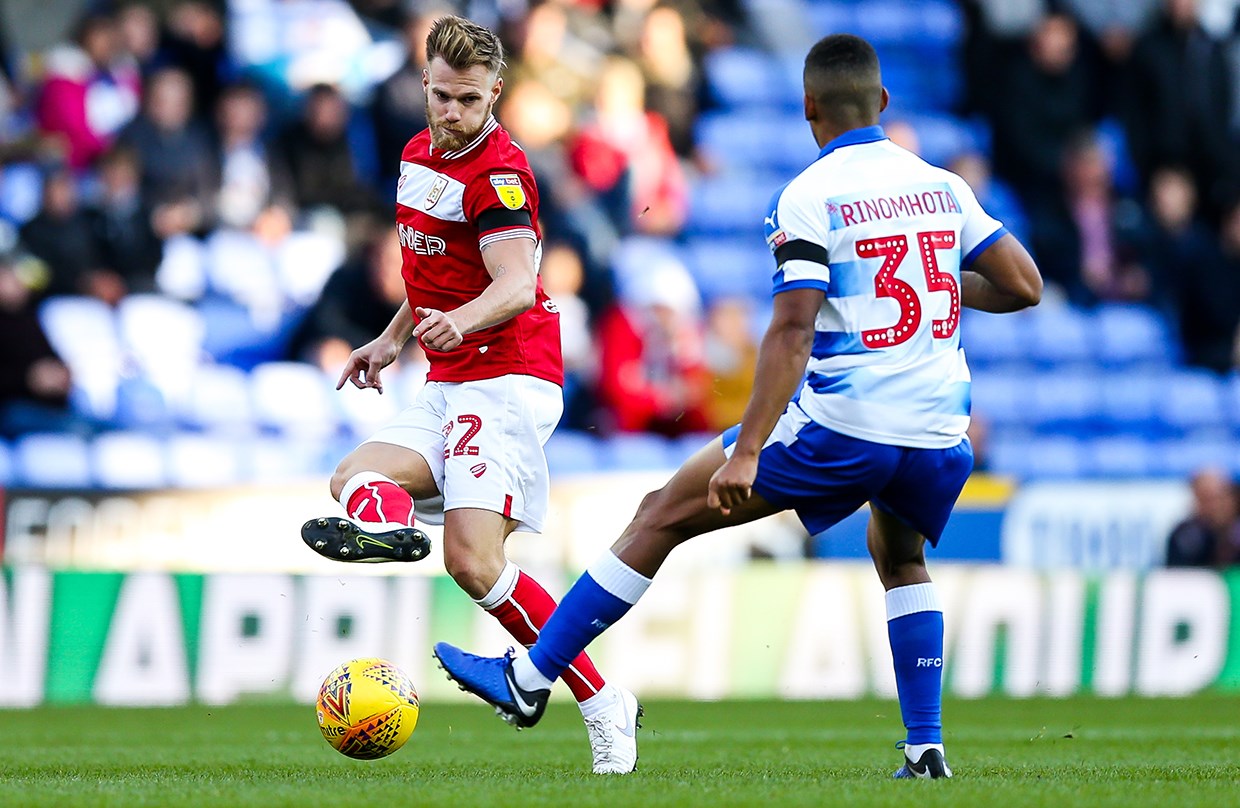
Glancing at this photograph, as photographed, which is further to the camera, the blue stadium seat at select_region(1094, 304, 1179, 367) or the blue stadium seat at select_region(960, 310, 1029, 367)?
the blue stadium seat at select_region(1094, 304, 1179, 367)

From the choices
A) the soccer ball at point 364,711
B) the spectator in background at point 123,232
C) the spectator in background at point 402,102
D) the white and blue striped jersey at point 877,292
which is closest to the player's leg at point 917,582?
the white and blue striped jersey at point 877,292

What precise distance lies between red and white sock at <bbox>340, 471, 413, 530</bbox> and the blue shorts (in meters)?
1.07

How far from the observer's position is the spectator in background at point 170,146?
43.6 ft

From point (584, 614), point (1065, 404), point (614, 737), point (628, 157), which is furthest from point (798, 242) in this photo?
point (1065, 404)

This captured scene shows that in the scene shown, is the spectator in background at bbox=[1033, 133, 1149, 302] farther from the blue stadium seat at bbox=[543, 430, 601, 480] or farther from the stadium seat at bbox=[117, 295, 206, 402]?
the stadium seat at bbox=[117, 295, 206, 402]

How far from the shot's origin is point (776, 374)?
17.5 feet

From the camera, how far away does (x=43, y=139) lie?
42.8ft

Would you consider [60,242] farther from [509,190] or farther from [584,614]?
[584,614]

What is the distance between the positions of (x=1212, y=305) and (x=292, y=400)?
8.60 meters

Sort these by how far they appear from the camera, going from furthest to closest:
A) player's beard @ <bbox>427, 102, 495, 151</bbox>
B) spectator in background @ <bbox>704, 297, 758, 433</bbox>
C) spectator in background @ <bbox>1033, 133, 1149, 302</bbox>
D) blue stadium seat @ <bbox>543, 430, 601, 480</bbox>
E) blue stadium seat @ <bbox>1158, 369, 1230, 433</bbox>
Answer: spectator in background @ <bbox>1033, 133, 1149, 302</bbox>, blue stadium seat @ <bbox>1158, 369, 1230, 433</bbox>, spectator in background @ <bbox>704, 297, 758, 433</bbox>, blue stadium seat @ <bbox>543, 430, 601, 480</bbox>, player's beard @ <bbox>427, 102, 495, 151</bbox>

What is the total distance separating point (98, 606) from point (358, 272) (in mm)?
3425

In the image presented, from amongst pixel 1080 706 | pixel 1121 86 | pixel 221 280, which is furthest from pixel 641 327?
pixel 1121 86

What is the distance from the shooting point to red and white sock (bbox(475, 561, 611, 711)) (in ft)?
20.1

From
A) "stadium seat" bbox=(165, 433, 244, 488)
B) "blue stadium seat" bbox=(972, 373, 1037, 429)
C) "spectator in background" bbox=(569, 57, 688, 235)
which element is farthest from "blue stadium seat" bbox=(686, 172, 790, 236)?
"stadium seat" bbox=(165, 433, 244, 488)
